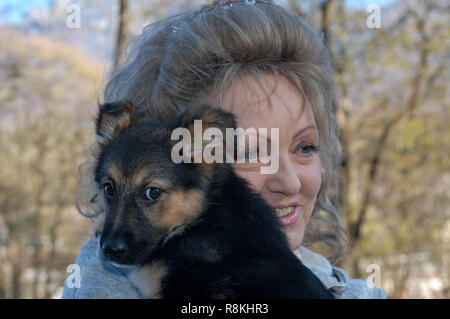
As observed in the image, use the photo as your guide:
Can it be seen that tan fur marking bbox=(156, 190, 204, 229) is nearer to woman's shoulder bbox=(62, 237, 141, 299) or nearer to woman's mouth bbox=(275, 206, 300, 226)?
woman's shoulder bbox=(62, 237, 141, 299)

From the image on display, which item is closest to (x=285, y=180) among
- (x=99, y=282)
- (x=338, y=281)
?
(x=338, y=281)

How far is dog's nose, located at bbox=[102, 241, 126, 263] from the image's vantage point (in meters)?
2.83

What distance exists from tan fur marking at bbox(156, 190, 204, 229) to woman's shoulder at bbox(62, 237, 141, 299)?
40cm

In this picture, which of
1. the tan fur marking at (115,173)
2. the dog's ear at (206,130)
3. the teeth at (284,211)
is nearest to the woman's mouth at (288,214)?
the teeth at (284,211)

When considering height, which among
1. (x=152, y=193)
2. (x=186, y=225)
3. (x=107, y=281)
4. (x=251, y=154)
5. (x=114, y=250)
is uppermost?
(x=251, y=154)

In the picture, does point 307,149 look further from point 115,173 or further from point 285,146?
point 115,173

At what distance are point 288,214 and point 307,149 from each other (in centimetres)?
54

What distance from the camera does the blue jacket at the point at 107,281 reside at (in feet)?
8.97

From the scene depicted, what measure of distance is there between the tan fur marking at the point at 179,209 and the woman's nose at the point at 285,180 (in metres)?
0.63

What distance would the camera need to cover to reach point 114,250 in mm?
2826

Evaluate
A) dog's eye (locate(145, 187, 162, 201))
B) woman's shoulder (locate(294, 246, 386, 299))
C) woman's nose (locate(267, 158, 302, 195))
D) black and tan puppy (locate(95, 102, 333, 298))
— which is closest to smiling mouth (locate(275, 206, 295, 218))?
woman's nose (locate(267, 158, 302, 195))
